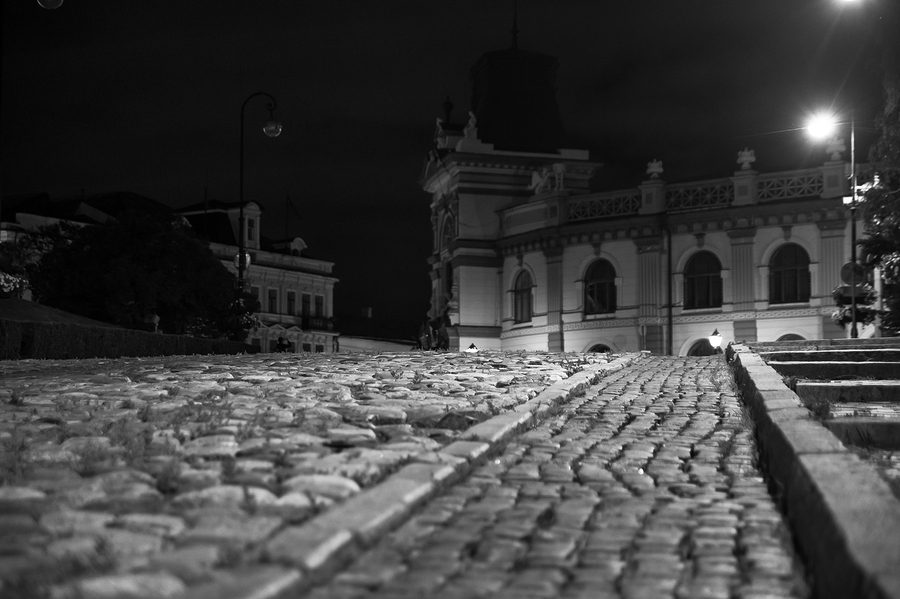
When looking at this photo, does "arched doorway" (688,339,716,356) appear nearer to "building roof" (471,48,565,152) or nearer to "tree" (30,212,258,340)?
"building roof" (471,48,565,152)

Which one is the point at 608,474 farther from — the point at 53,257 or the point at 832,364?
the point at 53,257

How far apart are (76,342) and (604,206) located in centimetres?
3736

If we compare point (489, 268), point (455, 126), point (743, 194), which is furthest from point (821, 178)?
point (455, 126)

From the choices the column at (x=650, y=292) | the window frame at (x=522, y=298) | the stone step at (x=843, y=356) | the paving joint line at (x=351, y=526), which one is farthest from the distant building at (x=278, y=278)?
the paving joint line at (x=351, y=526)

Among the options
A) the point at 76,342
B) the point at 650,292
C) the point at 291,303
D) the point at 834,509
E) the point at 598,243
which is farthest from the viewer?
the point at 291,303

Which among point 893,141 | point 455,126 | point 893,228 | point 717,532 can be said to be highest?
point 455,126

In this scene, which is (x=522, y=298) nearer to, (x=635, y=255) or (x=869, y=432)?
(x=635, y=255)

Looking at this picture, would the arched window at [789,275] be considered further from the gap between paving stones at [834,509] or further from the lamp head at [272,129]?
the gap between paving stones at [834,509]

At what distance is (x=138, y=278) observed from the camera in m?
47.4

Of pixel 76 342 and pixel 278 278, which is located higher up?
pixel 278 278

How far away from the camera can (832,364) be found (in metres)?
14.3

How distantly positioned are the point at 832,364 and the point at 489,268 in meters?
50.6

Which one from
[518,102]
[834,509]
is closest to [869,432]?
[834,509]

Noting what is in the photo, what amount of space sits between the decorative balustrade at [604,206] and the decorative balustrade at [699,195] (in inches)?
75.7
